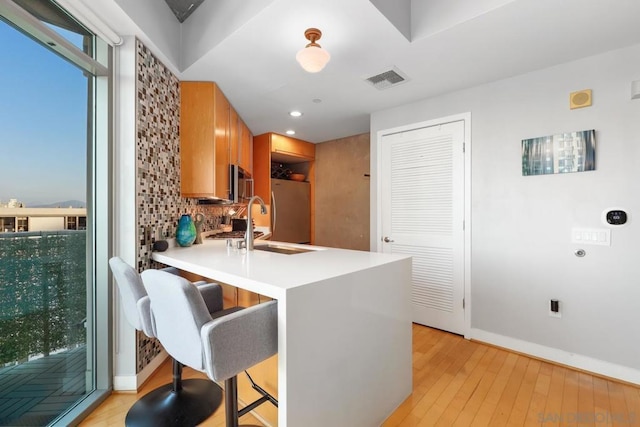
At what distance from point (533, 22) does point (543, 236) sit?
1.55m

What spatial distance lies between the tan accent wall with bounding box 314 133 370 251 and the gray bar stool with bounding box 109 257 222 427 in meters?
2.99

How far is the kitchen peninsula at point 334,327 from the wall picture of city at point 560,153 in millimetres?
1498

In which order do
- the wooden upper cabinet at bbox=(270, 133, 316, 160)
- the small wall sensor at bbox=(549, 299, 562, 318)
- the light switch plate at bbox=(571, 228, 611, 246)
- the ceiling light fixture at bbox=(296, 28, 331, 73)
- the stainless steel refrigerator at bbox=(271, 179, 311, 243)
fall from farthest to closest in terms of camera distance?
the stainless steel refrigerator at bbox=(271, 179, 311, 243), the wooden upper cabinet at bbox=(270, 133, 316, 160), the small wall sensor at bbox=(549, 299, 562, 318), the light switch plate at bbox=(571, 228, 611, 246), the ceiling light fixture at bbox=(296, 28, 331, 73)

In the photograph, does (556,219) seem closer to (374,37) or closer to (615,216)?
(615,216)

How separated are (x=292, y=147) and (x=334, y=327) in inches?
145

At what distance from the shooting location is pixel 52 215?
158 centimetres

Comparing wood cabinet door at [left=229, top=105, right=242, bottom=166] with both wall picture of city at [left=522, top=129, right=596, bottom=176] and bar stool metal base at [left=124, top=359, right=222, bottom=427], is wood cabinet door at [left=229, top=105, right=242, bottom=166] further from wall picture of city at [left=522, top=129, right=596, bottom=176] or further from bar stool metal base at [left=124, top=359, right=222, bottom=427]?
wall picture of city at [left=522, top=129, right=596, bottom=176]

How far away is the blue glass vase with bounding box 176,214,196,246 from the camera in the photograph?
2359 millimetres

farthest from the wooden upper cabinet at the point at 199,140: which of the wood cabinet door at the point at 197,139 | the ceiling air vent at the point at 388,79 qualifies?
the ceiling air vent at the point at 388,79

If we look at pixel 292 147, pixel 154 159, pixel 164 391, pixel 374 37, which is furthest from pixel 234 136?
pixel 164 391

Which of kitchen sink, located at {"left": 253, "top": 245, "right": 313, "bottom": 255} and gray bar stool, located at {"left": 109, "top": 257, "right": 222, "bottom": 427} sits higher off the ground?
kitchen sink, located at {"left": 253, "top": 245, "right": 313, "bottom": 255}

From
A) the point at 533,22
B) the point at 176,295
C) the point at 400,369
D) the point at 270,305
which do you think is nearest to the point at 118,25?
the point at 176,295

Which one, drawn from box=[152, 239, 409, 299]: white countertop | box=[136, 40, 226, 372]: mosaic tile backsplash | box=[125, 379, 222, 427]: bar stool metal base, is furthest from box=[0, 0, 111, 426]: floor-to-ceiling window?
box=[152, 239, 409, 299]: white countertop

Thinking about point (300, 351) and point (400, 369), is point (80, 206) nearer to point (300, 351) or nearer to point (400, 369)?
point (300, 351)
